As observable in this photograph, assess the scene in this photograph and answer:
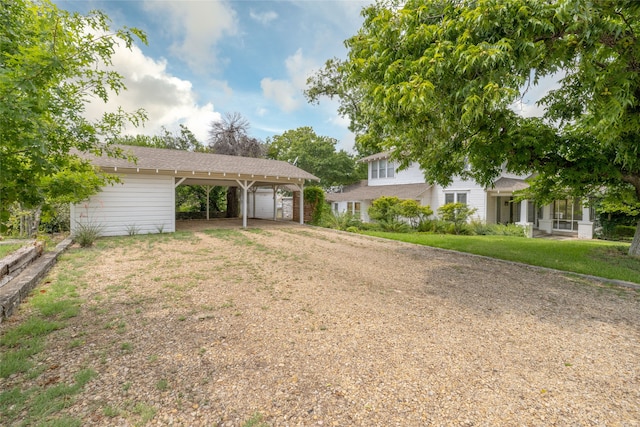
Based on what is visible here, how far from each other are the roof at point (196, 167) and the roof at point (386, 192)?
242 inches

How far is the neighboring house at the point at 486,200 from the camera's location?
55.9ft

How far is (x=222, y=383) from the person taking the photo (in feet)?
8.39

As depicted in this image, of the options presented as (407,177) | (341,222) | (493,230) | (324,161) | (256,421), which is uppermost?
(324,161)

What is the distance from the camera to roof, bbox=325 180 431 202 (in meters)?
18.7

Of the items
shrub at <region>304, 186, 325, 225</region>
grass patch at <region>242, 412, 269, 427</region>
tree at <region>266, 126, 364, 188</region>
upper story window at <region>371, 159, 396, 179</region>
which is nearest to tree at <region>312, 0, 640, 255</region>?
grass patch at <region>242, 412, 269, 427</region>

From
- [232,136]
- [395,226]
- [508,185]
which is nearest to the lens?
[395,226]

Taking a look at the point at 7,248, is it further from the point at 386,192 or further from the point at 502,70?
the point at 386,192

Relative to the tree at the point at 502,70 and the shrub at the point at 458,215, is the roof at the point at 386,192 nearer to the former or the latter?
the shrub at the point at 458,215

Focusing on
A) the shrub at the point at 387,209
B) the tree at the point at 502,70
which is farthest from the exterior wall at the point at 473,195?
the tree at the point at 502,70

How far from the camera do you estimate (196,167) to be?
44.0 feet

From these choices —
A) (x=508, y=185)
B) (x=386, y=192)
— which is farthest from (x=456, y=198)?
(x=386, y=192)

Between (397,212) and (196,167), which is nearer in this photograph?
(196,167)

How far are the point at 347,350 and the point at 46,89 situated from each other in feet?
13.5

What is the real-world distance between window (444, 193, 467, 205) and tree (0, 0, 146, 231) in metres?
18.2
